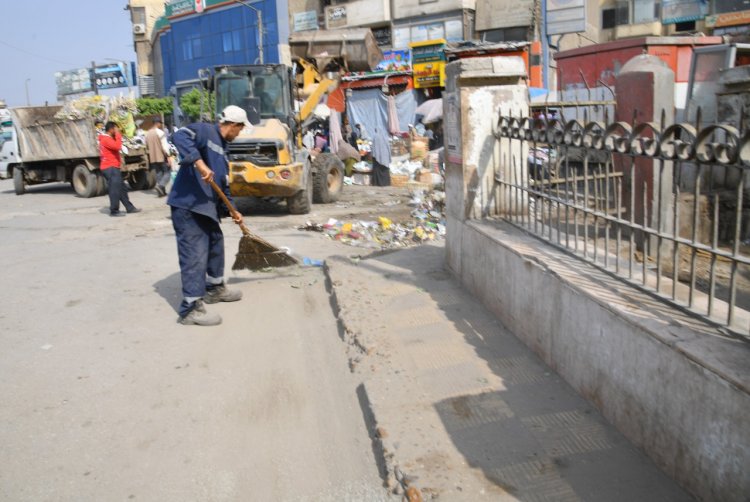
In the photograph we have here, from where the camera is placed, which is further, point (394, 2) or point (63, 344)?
point (394, 2)

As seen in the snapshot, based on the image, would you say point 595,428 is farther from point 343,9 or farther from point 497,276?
point 343,9

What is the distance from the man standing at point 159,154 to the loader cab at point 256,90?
8.30 feet

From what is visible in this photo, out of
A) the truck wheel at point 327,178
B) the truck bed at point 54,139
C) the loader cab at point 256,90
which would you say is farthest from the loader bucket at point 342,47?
the truck bed at point 54,139

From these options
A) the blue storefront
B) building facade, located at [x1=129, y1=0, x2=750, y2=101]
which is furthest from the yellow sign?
the blue storefront

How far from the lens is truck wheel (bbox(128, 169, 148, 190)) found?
52.3 ft

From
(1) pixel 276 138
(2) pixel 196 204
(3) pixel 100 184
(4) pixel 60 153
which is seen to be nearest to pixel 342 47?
(1) pixel 276 138

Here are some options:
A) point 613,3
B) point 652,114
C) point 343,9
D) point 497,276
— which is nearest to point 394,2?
point 343,9

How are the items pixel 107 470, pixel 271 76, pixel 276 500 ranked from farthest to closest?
pixel 271 76, pixel 107 470, pixel 276 500

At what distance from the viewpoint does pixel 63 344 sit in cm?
483

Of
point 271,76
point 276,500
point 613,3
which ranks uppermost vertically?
point 613,3

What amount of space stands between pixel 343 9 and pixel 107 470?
3786 centimetres

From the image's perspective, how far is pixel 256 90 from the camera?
1137 cm

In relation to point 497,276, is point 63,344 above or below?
below

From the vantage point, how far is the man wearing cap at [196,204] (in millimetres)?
5066
